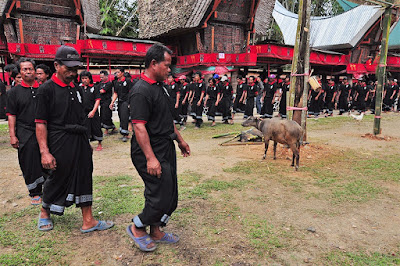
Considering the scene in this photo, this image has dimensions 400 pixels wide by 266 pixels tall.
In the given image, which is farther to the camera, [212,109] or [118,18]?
[118,18]

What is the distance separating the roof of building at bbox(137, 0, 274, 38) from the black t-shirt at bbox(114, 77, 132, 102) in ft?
27.2

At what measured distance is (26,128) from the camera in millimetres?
3727

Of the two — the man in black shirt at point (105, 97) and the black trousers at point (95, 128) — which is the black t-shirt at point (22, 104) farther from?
the man in black shirt at point (105, 97)

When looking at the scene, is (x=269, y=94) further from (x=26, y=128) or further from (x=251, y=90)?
(x=26, y=128)

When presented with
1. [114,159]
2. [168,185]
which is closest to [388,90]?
[114,159]

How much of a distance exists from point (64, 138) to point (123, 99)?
5.46 m

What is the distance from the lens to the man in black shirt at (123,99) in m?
7.99

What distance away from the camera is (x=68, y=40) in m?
13.4

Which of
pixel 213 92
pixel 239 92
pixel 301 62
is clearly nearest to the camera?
pixel 301 62

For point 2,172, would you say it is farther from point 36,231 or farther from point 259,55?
point 259,55

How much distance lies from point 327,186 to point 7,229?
4446mm

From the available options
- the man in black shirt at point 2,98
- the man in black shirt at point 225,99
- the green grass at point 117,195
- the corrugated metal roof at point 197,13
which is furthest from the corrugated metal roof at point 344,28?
the green grass at point 117,195

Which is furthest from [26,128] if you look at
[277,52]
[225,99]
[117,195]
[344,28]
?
[344,28]

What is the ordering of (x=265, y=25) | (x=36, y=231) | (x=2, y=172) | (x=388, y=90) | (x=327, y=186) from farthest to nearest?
(x=265, y=25)
(x=388, y=90)
(x=2, y=172)
(x=327, y=186)
(x=36, y=231)
